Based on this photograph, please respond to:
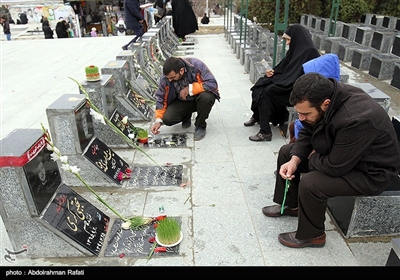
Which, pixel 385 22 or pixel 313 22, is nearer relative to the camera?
pixel 385 22

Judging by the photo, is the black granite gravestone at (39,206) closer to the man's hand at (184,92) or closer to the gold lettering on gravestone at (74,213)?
the gold lettering on gravestone at (74,213)

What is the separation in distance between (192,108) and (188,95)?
25 centimetres

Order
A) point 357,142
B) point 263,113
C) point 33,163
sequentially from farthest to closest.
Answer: point 263,113 < point 33,163 < point 357,142

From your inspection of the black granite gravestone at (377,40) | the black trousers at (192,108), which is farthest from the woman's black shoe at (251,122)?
the black granite gravestone at (377,40)

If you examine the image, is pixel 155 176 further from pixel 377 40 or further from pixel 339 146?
pixel 377 40

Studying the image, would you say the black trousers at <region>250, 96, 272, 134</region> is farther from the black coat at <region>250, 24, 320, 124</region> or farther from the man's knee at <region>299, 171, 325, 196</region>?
the man's knee at <region>299, 171, 325, 196</region>

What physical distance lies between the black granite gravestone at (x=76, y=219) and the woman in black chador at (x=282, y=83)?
2266mm

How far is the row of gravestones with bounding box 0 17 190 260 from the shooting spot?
2137 millimetres

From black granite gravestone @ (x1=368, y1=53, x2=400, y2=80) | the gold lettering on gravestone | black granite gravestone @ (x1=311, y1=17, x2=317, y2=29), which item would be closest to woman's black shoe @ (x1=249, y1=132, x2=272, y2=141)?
the gold lettering on gravestone

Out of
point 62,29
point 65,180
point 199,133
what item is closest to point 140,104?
point 199,133

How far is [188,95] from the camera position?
4.17 m

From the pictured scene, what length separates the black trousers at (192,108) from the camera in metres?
4.17

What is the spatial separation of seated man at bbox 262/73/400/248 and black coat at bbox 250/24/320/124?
1.59 metres

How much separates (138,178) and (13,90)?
472 cm
